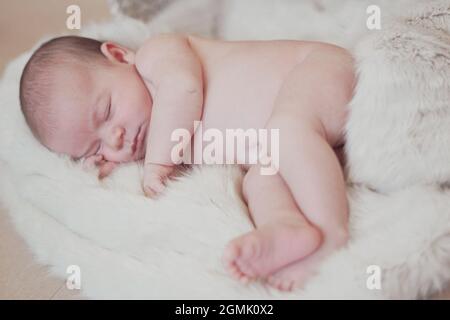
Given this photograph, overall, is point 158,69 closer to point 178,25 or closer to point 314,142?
point 314,142

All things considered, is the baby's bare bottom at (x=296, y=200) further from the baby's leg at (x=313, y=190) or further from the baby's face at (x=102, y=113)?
the baby's face at (x=102, y=113)

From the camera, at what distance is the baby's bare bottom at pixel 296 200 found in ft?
2.63

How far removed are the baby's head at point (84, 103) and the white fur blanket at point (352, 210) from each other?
0.05 m

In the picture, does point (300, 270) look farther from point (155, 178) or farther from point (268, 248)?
point (155, 178)

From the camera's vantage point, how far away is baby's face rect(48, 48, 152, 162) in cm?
107

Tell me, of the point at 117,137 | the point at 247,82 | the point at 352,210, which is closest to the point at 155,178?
the point at 117,137

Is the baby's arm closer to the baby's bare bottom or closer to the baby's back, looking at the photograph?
the baby's back

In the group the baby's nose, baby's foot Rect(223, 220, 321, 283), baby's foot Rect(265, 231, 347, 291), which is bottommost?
baby's foot Rect(265, 231, 347, 291)

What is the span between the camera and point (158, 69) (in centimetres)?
109

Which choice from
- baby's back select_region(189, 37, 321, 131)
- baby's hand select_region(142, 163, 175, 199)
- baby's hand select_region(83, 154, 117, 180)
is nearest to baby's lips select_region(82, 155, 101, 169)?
baby's hand select_region(83, 154, 117, 180)

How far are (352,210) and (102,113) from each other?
502 mm
